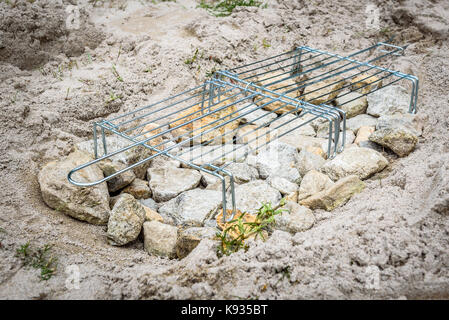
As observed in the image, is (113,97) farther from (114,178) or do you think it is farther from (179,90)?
(114,178)

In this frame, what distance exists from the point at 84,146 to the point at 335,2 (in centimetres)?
341

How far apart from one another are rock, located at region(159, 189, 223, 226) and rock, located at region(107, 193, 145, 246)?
0.26m

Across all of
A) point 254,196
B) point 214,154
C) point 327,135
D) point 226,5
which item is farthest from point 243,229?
point 226,5

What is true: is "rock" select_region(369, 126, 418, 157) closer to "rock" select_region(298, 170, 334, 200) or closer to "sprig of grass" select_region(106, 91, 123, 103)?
"rock" select_region(298, 170, 334, 200)

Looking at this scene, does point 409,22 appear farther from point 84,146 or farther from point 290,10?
point 84,146

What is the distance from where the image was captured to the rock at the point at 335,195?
2.61 meters

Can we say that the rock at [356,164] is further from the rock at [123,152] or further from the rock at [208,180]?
the rock at [123,152]

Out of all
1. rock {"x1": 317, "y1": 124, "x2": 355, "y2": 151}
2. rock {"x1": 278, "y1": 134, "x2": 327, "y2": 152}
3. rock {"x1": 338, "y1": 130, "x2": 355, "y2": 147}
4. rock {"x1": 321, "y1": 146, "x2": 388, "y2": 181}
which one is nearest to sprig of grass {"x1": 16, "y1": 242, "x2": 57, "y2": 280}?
rock {"x1": 321, "y1": 146, "x2": 388, "y2": 181}

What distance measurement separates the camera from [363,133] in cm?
341

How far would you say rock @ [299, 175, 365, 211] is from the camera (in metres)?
2.61

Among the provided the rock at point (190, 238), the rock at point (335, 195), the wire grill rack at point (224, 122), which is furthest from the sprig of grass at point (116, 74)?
the rock at point (335, 195)

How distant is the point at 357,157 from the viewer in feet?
9.65

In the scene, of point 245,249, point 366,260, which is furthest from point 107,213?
point 366,260

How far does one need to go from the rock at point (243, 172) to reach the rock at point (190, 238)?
0.63 meters
